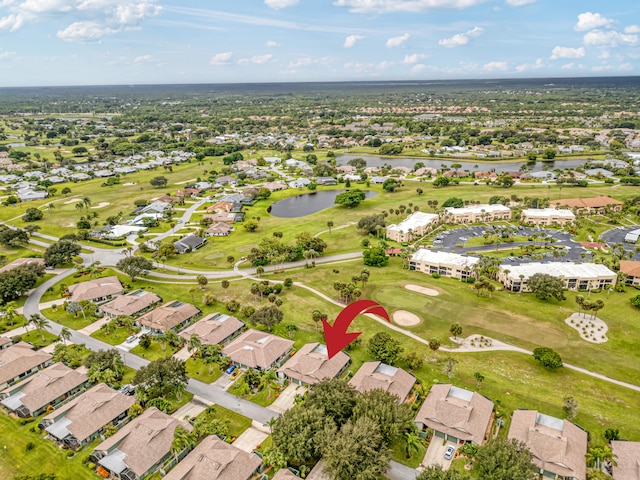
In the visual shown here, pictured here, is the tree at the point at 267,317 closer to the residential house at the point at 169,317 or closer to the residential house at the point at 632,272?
the residential house at the point at 169,317

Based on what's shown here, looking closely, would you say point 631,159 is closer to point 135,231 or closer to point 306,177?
point 306,177

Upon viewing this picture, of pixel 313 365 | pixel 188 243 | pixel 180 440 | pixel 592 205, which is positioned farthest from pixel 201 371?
pixel 592 205

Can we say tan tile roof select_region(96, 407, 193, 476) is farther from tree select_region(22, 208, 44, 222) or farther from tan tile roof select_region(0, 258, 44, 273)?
tree select_region(22, 208, 44, 222)

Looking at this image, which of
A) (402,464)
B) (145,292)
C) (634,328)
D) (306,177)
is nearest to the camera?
(402,464)

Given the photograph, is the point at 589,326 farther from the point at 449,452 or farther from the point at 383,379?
the point at 383,379

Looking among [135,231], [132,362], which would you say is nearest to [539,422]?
[132,362]

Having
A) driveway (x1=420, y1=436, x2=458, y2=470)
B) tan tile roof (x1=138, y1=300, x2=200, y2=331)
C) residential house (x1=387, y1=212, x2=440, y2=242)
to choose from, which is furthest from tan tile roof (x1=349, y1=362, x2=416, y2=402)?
residential house (x1=387, y1=212, x2=440, y2=242)
